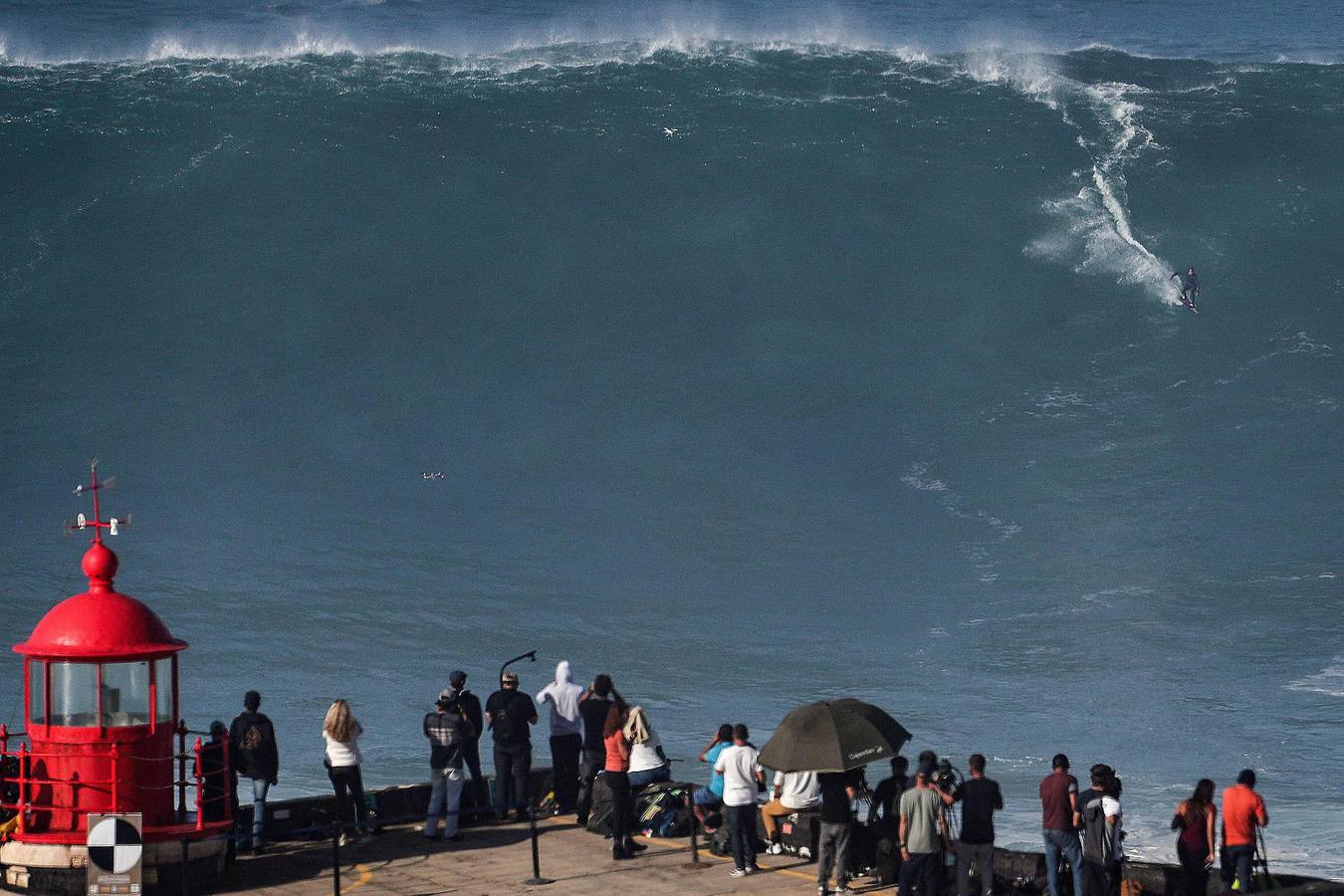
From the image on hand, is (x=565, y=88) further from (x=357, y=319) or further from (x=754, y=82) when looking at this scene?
(x=357, y=319)

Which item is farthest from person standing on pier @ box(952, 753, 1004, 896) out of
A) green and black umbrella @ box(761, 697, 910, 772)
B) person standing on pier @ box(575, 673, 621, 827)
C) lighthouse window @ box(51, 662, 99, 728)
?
lighthouse window @ box(51, 662, 99, 728)

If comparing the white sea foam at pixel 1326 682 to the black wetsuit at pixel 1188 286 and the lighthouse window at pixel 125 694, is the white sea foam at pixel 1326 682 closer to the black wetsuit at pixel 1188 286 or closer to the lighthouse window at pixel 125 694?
the black wetsuit at pixel 1188 286

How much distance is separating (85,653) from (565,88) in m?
32.9

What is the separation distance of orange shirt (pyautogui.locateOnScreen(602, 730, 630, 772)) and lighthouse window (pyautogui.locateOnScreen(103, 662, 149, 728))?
325 centimetres

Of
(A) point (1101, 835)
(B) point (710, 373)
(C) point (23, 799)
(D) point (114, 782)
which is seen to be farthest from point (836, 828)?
(B) point (710, 373)

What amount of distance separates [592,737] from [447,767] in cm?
121

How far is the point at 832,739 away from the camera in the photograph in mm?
13938

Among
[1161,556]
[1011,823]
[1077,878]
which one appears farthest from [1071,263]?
[1077,878]

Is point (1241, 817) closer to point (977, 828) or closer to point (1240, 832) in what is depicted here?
point (1240, 832)

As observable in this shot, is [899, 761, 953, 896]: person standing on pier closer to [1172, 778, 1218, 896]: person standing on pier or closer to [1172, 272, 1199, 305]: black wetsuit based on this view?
[1172, 778, 1218, 896]: person standing on pier

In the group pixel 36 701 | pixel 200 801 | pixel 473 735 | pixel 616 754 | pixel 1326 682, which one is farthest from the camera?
pixel 1326 682

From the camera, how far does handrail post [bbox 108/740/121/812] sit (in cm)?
1411

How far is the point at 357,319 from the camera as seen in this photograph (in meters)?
38.2

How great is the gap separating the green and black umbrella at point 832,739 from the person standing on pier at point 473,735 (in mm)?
2878
